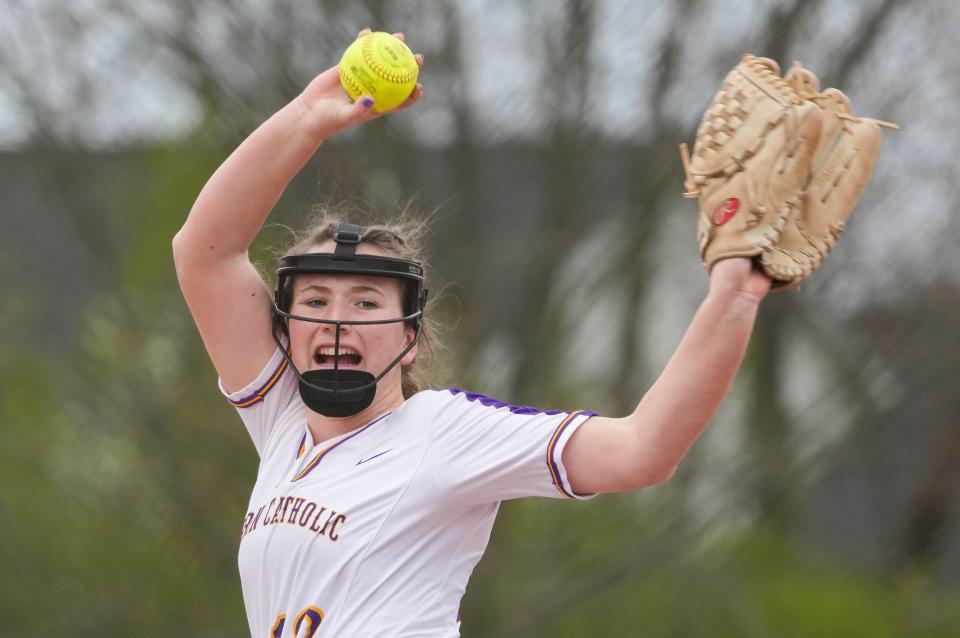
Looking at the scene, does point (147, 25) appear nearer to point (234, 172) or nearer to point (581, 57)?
point (581, 57)

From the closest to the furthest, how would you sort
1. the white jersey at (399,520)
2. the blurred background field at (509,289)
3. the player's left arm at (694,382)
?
1. the player's left arm at (694,382)
2. the white jersey at (399,520)
3. the blurred background field at (509,289)

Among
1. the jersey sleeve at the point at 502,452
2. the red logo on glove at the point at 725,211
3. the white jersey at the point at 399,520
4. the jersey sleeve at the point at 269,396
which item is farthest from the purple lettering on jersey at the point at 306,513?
the red logo on glove at the point at 725,211

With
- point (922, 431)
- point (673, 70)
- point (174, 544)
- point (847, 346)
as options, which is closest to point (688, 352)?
point (673, 70)

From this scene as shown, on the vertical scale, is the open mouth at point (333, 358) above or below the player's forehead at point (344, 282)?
below

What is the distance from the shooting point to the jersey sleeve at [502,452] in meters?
2.47

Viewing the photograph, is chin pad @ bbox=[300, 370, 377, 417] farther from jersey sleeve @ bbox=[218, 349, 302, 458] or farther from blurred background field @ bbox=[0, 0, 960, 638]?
blurred background field @ bbox=[0, 0, 960, 638]

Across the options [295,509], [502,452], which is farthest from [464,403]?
[295,509]

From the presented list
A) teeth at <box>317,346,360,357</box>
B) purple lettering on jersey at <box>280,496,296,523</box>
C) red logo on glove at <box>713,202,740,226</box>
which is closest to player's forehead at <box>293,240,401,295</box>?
teeth at <box>317,346,360,357</box>

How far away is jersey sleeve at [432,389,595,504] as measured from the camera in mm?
2473

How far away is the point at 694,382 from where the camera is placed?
7.30ft

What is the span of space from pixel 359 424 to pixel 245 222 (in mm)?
502

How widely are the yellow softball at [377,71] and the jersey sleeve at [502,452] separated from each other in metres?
0.68

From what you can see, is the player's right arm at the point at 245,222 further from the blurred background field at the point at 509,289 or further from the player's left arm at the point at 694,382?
the blurred background field at the point at 509,289

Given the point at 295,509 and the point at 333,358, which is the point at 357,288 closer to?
the point at 333,358
